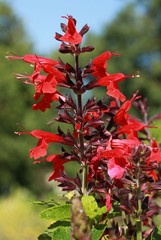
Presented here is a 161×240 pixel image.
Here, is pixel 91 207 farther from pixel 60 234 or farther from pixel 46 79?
pixel 46 79

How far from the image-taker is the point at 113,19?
56.1 ft

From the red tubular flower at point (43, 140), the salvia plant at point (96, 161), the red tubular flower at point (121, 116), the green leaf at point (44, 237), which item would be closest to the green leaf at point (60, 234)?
the salvia plant at point (96, 161)

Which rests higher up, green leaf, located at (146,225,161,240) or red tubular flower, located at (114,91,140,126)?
red tubular flower, located at (114,91,140,126)

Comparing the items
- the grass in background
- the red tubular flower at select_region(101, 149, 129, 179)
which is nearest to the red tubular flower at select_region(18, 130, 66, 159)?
the red tubular flower at select_region(101, 149, 129, 179)

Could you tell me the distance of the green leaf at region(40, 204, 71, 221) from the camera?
616mm

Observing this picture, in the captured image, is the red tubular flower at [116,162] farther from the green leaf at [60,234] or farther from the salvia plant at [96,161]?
the green leaf at [60,234]

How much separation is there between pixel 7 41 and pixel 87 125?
14.1 metres

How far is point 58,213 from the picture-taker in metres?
0.62

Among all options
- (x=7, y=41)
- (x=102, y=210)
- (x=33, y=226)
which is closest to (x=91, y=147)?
(x=102, y=210)

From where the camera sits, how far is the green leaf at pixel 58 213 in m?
0.62

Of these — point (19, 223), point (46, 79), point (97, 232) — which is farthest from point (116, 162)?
point (19, 223)

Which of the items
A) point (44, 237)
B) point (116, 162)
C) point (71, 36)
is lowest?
point (44, 237)

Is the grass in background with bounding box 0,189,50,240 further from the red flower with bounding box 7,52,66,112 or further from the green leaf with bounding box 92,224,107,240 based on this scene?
the green leaf with bounding box 92,224,107,240

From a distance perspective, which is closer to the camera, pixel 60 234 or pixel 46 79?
pixel 60 234
